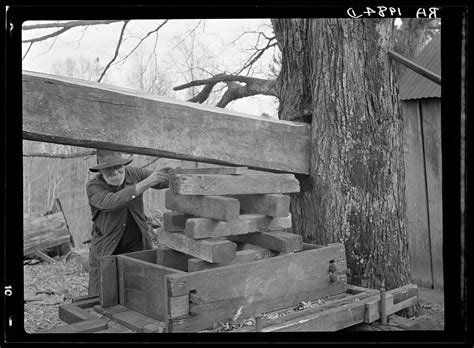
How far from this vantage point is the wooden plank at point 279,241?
2406mm

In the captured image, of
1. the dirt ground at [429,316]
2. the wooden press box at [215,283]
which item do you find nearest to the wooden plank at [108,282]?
the wooden press box at [215,283]

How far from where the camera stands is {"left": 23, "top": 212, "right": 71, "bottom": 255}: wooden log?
7.14 m

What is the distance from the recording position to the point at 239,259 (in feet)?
7.69

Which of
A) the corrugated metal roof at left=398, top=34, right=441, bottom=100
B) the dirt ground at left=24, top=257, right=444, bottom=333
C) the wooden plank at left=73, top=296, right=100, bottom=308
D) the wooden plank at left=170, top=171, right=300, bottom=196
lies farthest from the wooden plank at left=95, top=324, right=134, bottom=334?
the corrugated metal roof at left=398, top=34, right=441, bottom=100

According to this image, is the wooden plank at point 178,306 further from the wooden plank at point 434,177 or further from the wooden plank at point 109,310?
the wooden plank at point 434,177

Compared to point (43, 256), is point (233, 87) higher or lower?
higher

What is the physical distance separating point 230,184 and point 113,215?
1.39m

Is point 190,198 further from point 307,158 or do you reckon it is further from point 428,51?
point 428,51

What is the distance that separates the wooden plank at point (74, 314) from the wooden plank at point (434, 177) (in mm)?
3388

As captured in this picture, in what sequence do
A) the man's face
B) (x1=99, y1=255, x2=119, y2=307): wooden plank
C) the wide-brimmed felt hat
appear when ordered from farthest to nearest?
the man's face, the wide-brimmed felt hat, (x1=99, y1=255, x2=119, y2=307): wooden plank

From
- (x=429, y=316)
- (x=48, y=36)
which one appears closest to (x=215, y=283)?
(x=429, y=316)

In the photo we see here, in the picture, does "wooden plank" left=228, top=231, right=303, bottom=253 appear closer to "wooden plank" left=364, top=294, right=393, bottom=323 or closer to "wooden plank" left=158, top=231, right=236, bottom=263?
"wooden plank" left=158, top=231, right=236, bottom=263

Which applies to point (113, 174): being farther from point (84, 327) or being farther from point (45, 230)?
point (45, 230)
